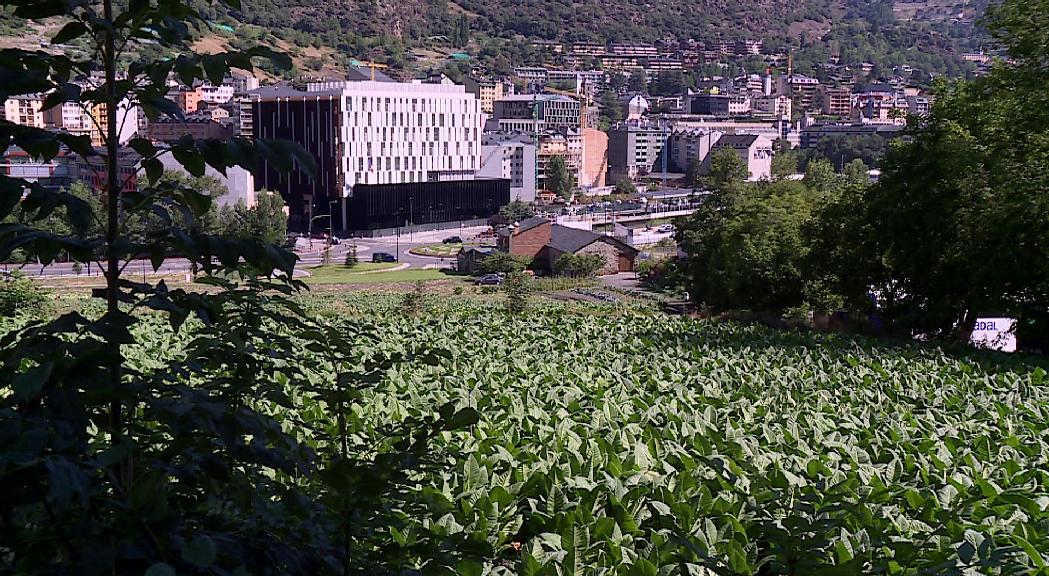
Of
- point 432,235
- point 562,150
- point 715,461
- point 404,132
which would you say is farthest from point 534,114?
point 715,461

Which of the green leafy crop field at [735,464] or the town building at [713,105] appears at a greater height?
the town building at [713,105]

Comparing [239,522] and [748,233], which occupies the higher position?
[239,522]

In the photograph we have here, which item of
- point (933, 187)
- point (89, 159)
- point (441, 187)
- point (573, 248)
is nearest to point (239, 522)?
point (89, 159)

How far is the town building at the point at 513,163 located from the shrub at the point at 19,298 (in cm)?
8588

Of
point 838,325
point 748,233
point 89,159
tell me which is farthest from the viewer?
point 748,233

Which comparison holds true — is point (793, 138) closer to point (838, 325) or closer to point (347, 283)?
point (347, 283)

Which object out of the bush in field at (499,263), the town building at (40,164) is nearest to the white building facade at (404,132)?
the bush in field at (499,263)

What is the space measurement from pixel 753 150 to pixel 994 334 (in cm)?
11277

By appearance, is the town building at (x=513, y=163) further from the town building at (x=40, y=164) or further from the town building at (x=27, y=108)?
the town building at (x=40, y=164)

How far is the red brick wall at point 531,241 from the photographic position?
235 feet

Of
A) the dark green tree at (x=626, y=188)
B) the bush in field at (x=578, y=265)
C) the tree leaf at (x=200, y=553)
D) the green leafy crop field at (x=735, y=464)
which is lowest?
the bush in field at (x=578, y=265)

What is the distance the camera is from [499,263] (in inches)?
2603

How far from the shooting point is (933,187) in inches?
885

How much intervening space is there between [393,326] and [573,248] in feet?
168
